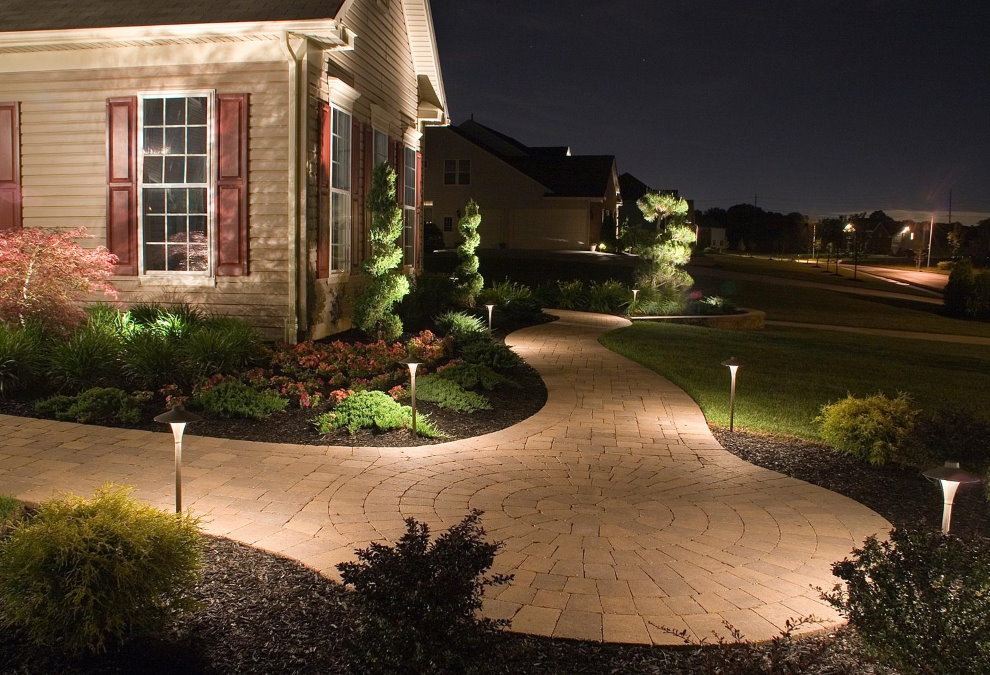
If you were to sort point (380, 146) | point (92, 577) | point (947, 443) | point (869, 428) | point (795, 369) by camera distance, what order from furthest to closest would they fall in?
1. point (380, 146)
2. point (795, 369)
3. point (947, 443)
4. point (869, 428)
5. point (92, 577)

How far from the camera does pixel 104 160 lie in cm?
1105

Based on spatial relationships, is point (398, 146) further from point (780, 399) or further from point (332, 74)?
point (780, 399)

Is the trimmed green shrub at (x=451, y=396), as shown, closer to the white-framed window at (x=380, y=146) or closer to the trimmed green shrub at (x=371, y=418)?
the trimmed green shrub at (x=371, y=418)

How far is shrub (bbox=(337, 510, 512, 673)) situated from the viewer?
277cm

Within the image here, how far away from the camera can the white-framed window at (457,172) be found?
40.8m

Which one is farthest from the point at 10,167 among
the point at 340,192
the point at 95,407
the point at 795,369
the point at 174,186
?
the point at 795,369

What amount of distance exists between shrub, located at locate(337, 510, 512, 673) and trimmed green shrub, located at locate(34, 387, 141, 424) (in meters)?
5.14

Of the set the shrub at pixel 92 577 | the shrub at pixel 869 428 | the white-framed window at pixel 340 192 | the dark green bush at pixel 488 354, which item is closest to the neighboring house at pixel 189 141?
the white-framed window at pixel 340 192

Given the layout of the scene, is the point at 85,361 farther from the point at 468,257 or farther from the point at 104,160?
the point at 468,257

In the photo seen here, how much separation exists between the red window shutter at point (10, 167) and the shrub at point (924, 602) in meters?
11.9

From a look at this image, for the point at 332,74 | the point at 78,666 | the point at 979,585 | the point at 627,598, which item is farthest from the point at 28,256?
the point at 979,585

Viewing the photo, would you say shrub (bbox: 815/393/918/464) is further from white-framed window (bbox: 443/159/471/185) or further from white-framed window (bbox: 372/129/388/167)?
white-framed window (bbox: 443/159/471/185)

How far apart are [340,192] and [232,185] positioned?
2.06 m

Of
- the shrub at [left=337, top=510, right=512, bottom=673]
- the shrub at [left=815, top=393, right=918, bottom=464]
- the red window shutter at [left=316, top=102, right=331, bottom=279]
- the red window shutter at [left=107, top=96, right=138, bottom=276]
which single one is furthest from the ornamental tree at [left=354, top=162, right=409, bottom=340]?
the shrub at [left=337, top=510, right=512, bottom=673]
